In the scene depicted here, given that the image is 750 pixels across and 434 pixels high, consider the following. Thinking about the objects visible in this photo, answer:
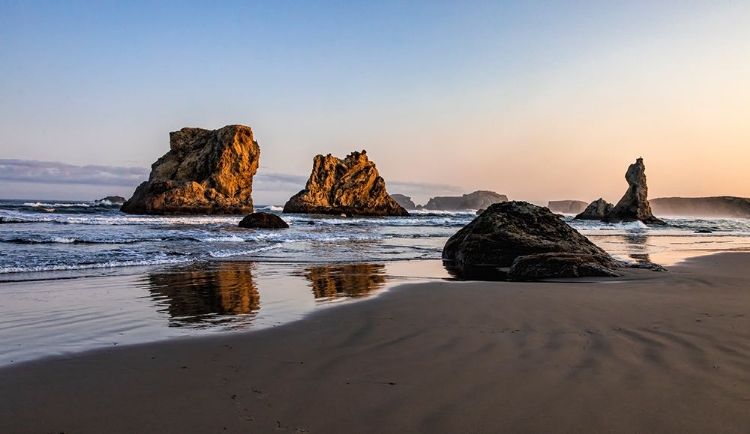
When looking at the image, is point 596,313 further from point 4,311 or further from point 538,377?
point 4,311

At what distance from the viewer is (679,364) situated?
3004mm

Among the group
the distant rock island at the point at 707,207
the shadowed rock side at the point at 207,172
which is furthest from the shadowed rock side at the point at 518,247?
the distant rock island at the point at 707,207

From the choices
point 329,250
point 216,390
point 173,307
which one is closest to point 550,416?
point 216,390

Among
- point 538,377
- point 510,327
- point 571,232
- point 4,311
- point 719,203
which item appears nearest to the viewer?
point 538,377

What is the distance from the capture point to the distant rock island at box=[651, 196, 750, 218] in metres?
98.9

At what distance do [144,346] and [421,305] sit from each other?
2890 millimetres

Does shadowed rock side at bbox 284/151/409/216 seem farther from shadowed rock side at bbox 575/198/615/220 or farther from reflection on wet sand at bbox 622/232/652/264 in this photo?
reflection on wet sand at bbox 622/232/652/264

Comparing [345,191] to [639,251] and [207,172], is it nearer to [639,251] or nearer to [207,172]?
Answer: [207,172]

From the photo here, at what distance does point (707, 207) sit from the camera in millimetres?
114500

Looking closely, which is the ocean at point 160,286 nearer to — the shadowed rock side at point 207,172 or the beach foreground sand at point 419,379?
the beach foreground sand at point 419,379

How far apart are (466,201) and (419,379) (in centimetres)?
16002

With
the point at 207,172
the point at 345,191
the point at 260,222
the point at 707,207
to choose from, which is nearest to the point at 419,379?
the point at 260,222

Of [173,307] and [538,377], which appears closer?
[538,377]

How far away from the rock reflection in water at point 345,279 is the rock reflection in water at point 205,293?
98cm
